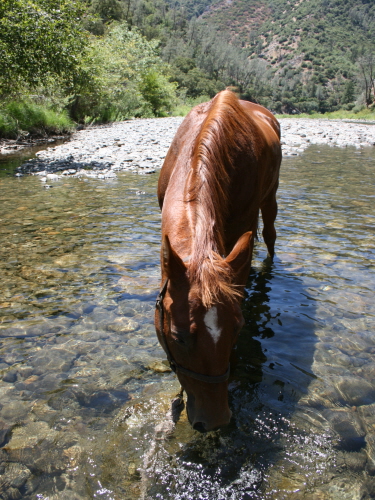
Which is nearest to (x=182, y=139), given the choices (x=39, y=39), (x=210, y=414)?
(x=210, y=414)

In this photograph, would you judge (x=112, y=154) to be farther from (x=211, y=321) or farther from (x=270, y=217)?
(x=211, y=321)

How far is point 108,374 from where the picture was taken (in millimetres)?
3162

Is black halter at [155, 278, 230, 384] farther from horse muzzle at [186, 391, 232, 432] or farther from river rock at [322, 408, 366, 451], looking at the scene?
river rock at [322, 408, 366, 451]

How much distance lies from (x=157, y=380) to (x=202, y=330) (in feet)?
4.47

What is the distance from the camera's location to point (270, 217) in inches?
215

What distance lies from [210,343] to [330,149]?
18302 mm

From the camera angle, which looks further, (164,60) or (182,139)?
(164,60)

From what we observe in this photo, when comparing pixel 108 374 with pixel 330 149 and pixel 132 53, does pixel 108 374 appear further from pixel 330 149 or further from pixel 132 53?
pixel 132 53

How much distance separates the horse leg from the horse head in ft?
11.0

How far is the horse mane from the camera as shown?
1.96 m

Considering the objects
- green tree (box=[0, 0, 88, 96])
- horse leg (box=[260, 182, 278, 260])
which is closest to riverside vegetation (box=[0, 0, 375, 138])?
green tree (box=[0, 0, 88, 96])

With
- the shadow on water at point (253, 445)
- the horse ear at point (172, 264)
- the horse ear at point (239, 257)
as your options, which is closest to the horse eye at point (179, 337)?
the horse ear at point (172, 264)

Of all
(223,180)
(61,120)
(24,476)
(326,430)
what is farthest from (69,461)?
(61,120)

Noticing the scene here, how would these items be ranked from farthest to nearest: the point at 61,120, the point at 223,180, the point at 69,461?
1. the point at 61,120
2. the point at 223,180
3. the point at 69,461
